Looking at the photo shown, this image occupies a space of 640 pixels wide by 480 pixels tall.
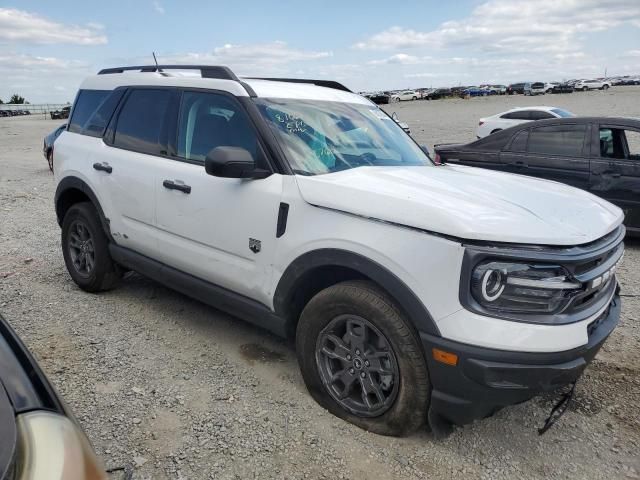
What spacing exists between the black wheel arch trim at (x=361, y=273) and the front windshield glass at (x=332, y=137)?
551 mm

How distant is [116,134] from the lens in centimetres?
444

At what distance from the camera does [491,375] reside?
2373mm

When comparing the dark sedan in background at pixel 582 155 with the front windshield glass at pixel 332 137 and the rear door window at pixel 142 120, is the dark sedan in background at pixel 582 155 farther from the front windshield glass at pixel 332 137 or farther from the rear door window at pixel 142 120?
the rear door window at pixel 142 120

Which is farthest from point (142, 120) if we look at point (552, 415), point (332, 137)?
point (552, 415)

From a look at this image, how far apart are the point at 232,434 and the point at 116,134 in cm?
273

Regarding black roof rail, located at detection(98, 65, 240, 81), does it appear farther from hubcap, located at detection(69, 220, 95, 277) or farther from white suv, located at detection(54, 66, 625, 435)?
hubcap, located at detection(69, 220, 95, 277)

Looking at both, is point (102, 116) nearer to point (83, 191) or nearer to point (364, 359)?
point (83, 191)

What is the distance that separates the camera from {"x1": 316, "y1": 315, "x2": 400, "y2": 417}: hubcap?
278cm

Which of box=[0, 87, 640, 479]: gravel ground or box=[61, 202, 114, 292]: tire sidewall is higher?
box=[61, 202, 114, 292]: tire sidewall

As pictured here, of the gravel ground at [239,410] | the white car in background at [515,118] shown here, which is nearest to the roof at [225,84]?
the gravel ground at [239,410]

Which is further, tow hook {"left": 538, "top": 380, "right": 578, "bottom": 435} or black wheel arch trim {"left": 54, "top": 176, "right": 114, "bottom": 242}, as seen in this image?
black wheel arch trim {"left": 54, "top": 176, "right": 114, "bottom": 242}

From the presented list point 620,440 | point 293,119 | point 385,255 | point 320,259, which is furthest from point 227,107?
point 620,440

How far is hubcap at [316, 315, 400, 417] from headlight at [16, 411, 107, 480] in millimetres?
1609

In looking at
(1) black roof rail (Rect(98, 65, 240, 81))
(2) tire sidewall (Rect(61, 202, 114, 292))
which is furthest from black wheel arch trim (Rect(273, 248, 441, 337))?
(2) tire sidewall (Rect(61, 202, 114, 292))
